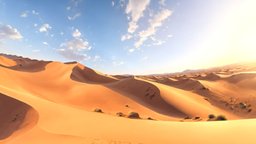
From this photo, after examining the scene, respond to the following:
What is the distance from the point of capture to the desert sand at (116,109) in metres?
8.57

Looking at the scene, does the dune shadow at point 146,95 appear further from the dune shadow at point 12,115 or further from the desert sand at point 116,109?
the dune shadow at point 12,115

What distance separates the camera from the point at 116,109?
22.7 m

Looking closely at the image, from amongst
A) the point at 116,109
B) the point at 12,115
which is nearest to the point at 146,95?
the point at 116,109

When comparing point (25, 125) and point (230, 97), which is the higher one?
point (230, 97)

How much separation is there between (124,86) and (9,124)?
2065cm

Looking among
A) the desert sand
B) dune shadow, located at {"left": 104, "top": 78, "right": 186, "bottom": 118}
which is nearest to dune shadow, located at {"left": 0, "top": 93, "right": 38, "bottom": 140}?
the desert sand

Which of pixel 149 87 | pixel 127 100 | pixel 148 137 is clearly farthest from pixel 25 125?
pixel 149 87

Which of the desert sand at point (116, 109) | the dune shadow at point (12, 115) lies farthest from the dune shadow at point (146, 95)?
the dune shadow at point (12, 115)

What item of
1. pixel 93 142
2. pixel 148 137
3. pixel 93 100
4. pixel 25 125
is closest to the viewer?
pixel 93 142

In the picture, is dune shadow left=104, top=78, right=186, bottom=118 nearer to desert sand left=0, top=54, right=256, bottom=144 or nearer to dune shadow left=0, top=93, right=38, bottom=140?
desert sand left=0, top=54, right=256, bottom=144

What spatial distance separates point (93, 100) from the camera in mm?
24188

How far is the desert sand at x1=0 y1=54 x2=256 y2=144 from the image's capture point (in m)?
8.57

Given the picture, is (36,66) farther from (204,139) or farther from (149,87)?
(204,139)

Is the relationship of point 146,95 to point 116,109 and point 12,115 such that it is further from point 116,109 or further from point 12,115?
point 12,115
